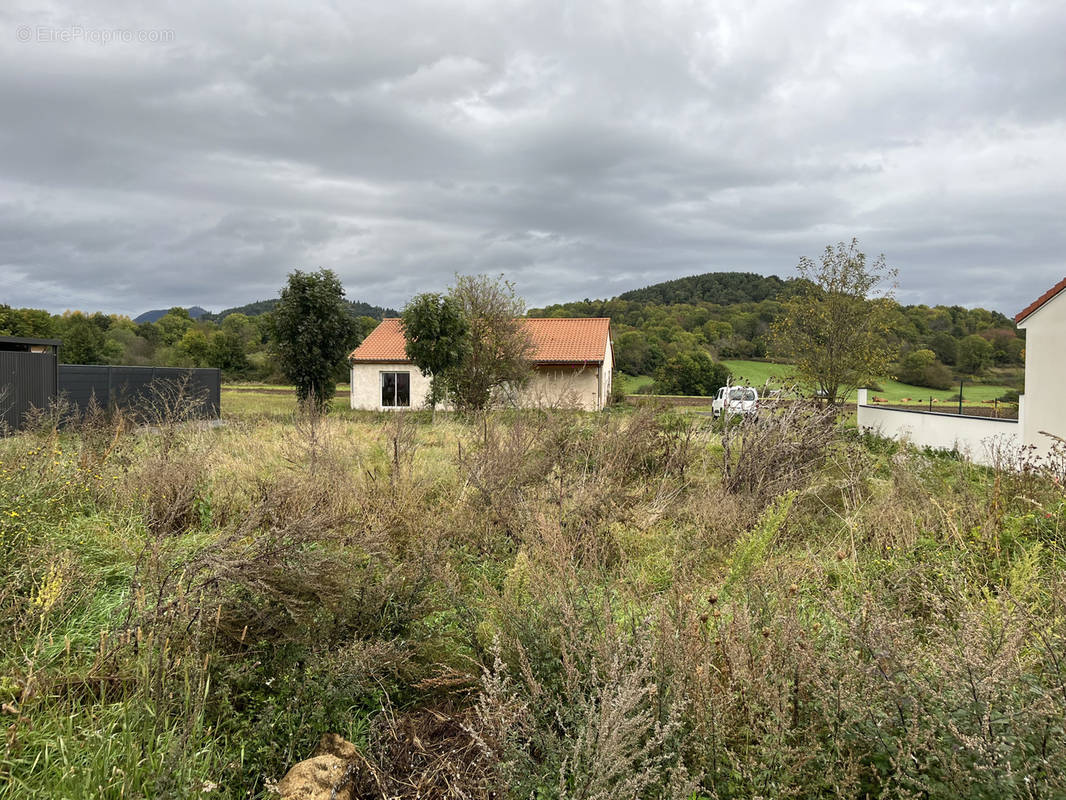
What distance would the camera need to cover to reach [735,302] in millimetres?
59375

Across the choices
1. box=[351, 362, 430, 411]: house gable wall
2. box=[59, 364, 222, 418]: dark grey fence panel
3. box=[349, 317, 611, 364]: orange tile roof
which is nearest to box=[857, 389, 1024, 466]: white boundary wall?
box=[349, 317, 611, 364]: orange tile roof

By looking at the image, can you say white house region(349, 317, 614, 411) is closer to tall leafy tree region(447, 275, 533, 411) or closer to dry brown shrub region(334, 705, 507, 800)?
tall leafy tree region(447, 275, 533, 411)

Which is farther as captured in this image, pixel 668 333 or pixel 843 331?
pixel 668 333

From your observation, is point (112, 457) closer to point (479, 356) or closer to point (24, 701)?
point (24, 701)

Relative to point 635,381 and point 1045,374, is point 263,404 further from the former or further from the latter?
point 1045,374

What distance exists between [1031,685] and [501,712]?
2.00 metres

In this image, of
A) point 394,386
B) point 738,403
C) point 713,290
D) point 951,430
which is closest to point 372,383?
point 394,386

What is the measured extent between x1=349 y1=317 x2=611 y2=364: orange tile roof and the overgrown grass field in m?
22.2

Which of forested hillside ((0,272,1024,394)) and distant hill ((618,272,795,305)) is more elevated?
distant hill ((618,272,795,305))

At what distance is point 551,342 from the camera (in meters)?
30.9

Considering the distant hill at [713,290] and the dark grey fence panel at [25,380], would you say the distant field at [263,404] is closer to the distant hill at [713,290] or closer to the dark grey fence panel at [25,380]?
the dark grey fence panel at [25,380]

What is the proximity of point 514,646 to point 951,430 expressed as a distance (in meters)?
14.5

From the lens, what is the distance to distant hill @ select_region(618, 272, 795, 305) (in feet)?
196

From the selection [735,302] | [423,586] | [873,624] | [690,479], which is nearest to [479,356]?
[690,479]
